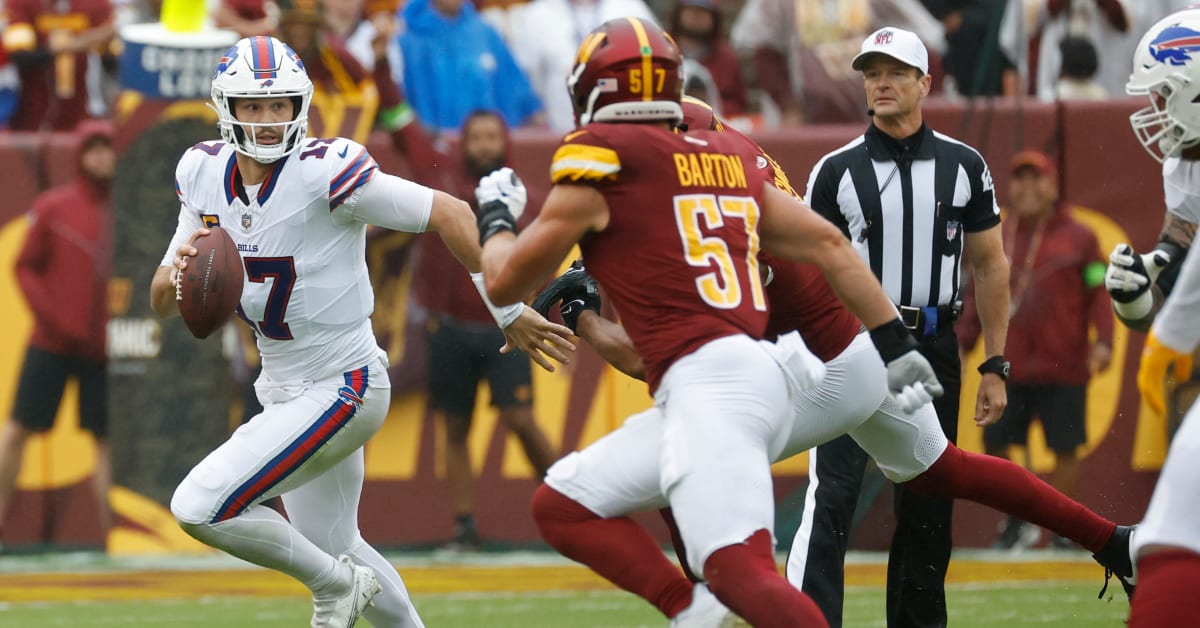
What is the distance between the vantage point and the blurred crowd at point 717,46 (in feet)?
28.7

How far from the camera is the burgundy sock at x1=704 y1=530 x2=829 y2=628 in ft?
12.0

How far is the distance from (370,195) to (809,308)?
1294 millimetres

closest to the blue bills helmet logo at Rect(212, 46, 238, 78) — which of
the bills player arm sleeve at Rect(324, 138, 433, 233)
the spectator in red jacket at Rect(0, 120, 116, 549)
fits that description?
the bills player arm sleeve at Rect(324, 138, 433, 233)

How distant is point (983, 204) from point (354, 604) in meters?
2.31

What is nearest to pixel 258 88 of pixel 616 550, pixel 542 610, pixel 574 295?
pixel 574 295

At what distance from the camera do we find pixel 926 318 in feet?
17.7

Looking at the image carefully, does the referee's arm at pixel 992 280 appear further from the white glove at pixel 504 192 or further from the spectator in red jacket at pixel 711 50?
the spectator in red jacket at pixel 711 50

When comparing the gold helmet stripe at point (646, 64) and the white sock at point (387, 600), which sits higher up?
the gold helmet stripe at point (646, 64)

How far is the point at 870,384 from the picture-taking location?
446cm

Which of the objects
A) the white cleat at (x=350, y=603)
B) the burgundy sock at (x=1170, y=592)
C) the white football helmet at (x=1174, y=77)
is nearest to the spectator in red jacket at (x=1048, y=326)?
the white football helmet at (x=1174, y=77)

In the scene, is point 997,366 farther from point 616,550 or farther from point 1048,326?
point 1048,326

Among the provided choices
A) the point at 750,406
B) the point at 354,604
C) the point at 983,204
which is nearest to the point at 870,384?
the point at 750,406

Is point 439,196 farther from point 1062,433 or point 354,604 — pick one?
point 1062,433

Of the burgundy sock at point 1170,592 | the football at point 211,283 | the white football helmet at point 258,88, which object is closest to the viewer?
the burgundy sock at point 1170,592
